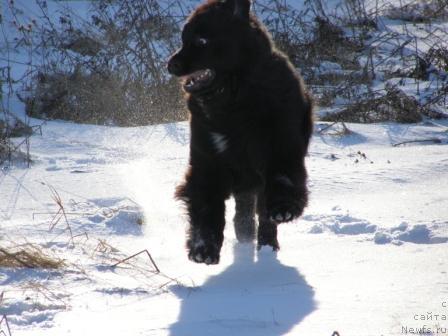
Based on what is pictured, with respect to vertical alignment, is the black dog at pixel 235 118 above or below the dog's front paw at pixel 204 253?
above

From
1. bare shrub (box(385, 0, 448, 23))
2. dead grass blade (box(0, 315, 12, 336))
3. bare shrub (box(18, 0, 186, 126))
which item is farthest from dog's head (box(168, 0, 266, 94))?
bare shrub (box(385, 0, 448, 23))

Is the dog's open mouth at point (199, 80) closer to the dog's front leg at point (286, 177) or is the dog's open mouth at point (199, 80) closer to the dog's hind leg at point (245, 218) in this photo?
the dog's front leg at point (286, 177)

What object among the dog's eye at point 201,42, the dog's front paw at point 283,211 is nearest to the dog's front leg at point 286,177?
the dog's front paw at point 283,211

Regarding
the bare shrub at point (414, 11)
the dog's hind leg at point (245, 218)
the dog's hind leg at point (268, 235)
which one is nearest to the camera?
the dog's hind leg at point (268, 235)

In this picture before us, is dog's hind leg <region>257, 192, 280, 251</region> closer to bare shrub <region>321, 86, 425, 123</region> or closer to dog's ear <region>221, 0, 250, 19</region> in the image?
Answer: dog's ear <region>221, 0, 250, 19</region>

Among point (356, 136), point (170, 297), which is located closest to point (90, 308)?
point (170, 297)

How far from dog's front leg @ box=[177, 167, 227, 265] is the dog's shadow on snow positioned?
0.17m

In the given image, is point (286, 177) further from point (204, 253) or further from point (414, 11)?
point (414, 11)

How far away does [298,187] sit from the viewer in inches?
140

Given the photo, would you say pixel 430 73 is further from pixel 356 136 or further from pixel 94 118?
pixel 94 118

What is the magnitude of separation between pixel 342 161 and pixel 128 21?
4445mm

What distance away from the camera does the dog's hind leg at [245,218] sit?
13.4ft

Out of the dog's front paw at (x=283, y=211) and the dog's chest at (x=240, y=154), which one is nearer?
the dog's front paw at (x=283, y=211)

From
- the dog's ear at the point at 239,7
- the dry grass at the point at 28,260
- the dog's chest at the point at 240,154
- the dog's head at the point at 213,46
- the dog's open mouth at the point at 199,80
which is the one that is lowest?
the dry grass at the point at 28,260
